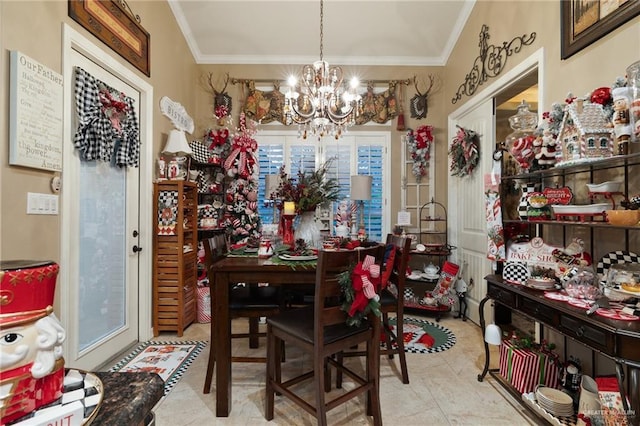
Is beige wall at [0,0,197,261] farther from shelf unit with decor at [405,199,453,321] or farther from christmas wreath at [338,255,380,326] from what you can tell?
shelf unit with decor at [405,199,453,321]

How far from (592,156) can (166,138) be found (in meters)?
3.59

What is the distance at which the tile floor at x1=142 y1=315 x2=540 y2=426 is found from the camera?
183 centimetres

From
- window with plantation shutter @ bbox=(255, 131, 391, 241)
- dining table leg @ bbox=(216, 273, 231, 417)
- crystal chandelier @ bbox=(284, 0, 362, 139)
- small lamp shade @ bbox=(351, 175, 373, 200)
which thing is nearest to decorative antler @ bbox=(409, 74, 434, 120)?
window with plantation shutter @ bbox=(255, 131, 391, 241)

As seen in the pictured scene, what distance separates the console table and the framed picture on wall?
156cm

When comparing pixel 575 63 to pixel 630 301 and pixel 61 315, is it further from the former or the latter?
pixel 61 315

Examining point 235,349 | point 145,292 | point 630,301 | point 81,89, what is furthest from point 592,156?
point 145,292

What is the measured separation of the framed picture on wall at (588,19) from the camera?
170 centimetres

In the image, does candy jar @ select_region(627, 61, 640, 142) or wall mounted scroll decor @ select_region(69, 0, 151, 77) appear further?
wall mounted scroll decor @ select_region(69, 0, 151, 77)

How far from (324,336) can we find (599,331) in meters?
1.23

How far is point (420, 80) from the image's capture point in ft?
14.1

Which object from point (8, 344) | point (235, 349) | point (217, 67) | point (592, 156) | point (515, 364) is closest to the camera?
point (8, 344)

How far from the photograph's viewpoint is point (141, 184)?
117 inches

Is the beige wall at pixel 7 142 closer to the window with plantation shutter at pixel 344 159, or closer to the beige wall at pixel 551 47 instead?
the window with plantation shutter at pixel 344 159

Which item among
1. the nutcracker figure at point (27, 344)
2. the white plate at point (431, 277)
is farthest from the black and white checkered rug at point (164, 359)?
the white plate at point (431, 277)
